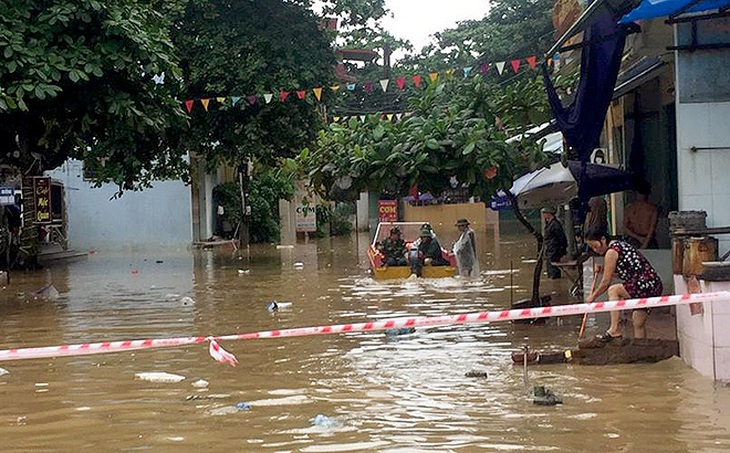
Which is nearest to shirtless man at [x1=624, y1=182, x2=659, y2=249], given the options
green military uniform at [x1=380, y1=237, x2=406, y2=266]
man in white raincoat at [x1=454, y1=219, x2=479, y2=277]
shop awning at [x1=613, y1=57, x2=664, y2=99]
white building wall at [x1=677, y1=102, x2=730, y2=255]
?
shop awning at [x1=613, y1=57, x2=664, y2=99]

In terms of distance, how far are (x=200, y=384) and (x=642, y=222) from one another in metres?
6.80

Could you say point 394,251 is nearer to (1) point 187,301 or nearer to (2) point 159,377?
(1) point 187,301

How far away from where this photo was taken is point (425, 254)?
1973 centimetres

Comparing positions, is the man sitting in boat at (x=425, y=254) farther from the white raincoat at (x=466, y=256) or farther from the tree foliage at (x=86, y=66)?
the tree foliage at (x=86, y=66)

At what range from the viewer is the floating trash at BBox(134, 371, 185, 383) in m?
9.18

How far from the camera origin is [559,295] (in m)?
15.9

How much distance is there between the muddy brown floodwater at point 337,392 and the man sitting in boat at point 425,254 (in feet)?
13.0

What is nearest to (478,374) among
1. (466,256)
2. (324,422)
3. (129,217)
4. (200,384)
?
(324,422)

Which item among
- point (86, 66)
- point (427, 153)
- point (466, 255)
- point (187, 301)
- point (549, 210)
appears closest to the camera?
point (427, 153)

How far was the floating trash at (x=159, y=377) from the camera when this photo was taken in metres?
9.18

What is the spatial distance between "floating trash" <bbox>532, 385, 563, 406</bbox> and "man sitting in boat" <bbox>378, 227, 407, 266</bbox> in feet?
39.7

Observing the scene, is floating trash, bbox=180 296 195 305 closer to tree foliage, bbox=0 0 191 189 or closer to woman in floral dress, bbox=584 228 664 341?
tree foliage, bbox=0 0 191 189

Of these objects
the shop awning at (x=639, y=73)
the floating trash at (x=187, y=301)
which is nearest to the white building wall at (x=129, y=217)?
the floating trash at (x=187, y=301)

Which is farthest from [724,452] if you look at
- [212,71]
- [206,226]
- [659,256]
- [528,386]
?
[206,226]
